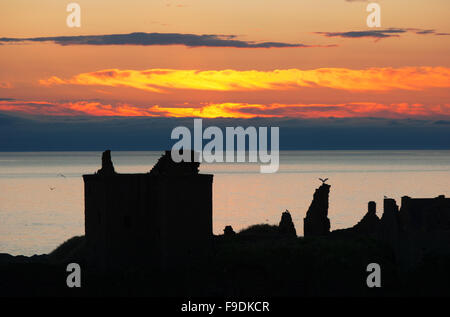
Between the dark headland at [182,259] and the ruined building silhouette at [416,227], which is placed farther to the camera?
the ruined building silhouette at [416,227]

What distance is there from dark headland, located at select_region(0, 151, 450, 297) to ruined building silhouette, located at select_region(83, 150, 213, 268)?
2.1 inches

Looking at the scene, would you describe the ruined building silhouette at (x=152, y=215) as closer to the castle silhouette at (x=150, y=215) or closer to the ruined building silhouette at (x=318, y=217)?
the castle silhouette at (x=150, y=215)

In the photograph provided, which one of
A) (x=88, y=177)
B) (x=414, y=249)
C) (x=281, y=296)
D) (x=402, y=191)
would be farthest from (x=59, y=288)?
(x=402, y=191)

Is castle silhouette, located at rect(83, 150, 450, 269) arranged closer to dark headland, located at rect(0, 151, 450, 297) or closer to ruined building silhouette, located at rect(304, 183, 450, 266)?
dark headland, located at rect(0, 151, 450, 297)

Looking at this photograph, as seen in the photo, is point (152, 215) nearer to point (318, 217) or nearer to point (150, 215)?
point (150, 215)

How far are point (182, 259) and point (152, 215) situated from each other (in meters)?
2.99

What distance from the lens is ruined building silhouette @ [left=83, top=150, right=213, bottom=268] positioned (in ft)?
175

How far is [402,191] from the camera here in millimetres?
193750

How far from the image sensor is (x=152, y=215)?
54500 millimetres

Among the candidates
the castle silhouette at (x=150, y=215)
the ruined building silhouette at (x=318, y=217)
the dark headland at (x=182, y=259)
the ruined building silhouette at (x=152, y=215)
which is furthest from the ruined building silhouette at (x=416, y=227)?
the ruined building silhouette at (x=152, y=215)

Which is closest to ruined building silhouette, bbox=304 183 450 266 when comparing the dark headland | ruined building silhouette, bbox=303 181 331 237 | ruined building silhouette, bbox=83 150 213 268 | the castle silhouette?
the dark headland

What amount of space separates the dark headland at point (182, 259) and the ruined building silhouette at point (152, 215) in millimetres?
54

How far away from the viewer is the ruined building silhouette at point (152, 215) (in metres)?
53.4

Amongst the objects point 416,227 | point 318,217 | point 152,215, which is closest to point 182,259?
point 152,215
